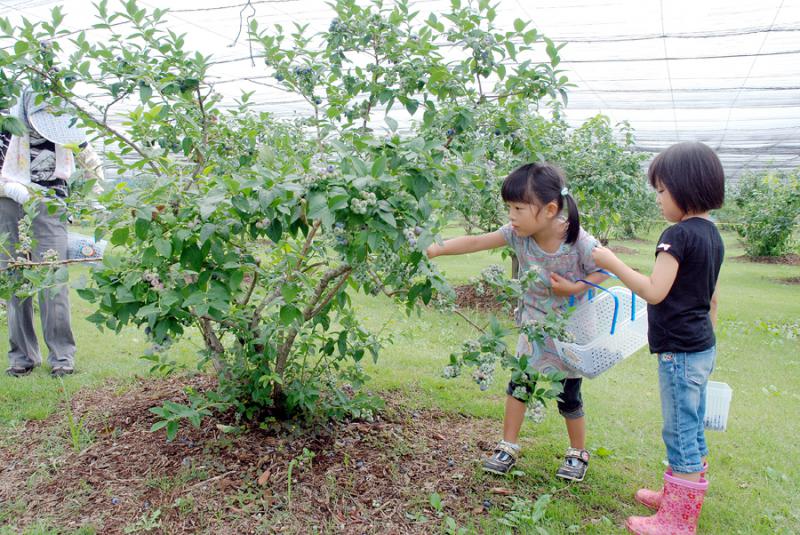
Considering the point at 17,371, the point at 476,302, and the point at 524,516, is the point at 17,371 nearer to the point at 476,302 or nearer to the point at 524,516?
the point at 524,516

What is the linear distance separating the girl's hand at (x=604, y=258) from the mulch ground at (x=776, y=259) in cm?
1293

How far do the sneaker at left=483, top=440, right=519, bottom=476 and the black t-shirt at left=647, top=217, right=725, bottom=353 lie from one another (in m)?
0.78

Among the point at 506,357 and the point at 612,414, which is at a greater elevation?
the point at 506,357

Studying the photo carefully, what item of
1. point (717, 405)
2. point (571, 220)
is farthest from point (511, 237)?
point (717, 405)

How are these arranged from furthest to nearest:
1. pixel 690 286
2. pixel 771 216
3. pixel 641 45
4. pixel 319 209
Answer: pixel 771 216 → pixel 641 45 → pixel 690 286 → pixel 319 209

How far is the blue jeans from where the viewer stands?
2.23m

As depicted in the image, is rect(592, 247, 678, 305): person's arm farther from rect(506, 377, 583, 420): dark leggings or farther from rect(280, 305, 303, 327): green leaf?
rect(280, 305, 303, 327): green leaf

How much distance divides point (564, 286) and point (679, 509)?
890 millimetres

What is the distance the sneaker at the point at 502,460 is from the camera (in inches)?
103

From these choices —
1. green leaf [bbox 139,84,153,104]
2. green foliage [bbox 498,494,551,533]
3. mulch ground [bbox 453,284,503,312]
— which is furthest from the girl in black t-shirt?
mulch ground [bbox 453,284,503,312]

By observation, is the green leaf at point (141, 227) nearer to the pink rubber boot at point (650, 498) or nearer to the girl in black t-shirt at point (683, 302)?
the girl in black t-shirt at point (683, 302)

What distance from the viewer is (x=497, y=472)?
261cm

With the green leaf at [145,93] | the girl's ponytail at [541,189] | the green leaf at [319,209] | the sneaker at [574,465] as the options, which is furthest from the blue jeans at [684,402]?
the green leaf at [145,93]

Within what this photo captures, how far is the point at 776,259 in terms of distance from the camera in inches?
524
